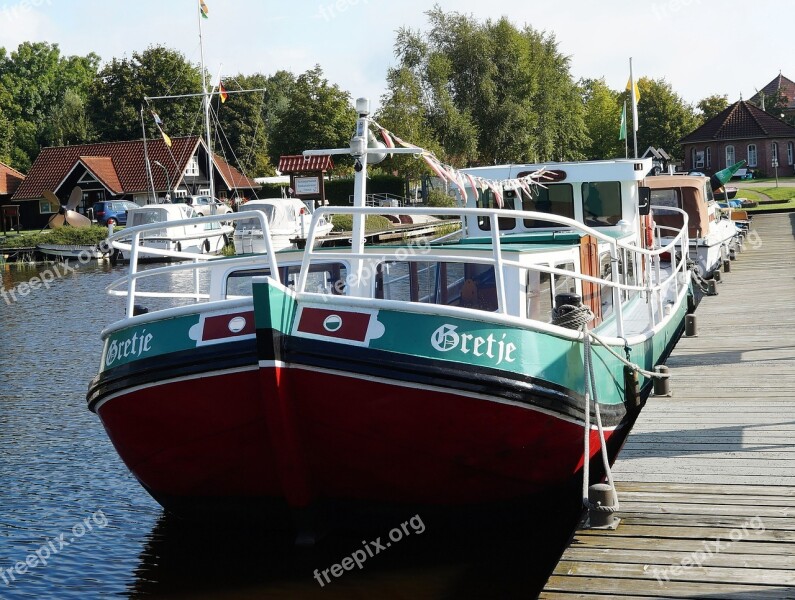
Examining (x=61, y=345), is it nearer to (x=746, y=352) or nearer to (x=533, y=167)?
(x=533, y=167)

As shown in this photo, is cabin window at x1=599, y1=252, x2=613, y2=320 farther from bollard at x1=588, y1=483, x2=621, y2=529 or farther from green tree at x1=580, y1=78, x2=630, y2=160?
green tree at x1=580, y1=78, x2=630, y2=160

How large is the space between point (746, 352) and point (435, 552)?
585cm

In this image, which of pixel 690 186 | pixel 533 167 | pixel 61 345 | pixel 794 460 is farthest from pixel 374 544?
pixel 690 186

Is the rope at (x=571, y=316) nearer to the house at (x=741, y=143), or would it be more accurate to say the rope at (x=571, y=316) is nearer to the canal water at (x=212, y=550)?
the canal water at (x=212, y=550)

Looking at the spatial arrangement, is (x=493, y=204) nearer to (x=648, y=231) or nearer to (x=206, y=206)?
(x=648, y=231)

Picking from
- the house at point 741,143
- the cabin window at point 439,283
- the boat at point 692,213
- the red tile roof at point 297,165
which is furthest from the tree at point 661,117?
the cabin window at point 439,283

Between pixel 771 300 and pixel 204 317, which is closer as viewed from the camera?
pixel 204 317

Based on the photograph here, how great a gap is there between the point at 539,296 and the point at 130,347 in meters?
3.63

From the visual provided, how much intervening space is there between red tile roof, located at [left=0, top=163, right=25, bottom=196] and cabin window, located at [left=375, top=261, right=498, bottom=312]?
198 feet

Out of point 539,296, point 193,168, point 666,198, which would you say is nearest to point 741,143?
point 193,168

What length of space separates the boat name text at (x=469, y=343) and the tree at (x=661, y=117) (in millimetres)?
72476

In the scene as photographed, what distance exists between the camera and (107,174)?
62.3 meters

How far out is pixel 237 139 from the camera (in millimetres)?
81562

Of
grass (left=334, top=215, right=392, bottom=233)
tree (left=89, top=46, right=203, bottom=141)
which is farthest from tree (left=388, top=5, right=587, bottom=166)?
tree (left=89, top=46, right=203, bottom=141)
